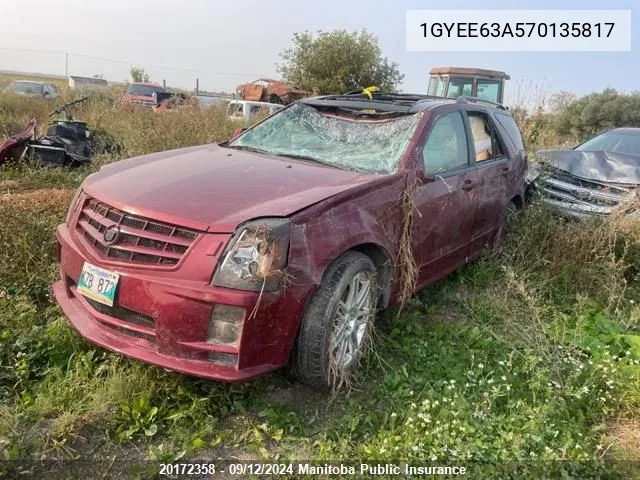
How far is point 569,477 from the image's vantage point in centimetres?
243

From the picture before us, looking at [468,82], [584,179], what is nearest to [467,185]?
[584,179]

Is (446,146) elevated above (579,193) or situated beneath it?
elevated above

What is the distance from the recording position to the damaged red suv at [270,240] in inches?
95.7

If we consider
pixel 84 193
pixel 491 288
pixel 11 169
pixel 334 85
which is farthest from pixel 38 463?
pixel 334 85

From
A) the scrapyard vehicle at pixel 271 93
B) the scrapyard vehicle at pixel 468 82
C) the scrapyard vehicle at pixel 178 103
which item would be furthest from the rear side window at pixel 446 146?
the scrapyard vehicle at pixel 271 93

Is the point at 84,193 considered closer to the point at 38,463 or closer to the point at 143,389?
the point at 143,389

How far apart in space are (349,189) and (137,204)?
1137mm

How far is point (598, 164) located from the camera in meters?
6.64

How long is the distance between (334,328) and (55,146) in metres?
5.70

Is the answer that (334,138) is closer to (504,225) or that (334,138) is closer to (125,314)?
(125,314)

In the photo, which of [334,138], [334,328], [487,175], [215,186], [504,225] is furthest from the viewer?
[504,225]

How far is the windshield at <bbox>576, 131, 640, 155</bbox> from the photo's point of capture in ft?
24.2

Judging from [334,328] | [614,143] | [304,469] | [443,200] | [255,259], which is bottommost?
[304,469]

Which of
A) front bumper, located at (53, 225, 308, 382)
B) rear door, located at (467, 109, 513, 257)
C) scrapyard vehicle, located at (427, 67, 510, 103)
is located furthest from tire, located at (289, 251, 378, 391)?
scrapyard vehicle, located at (427, 67, 510, 103)
